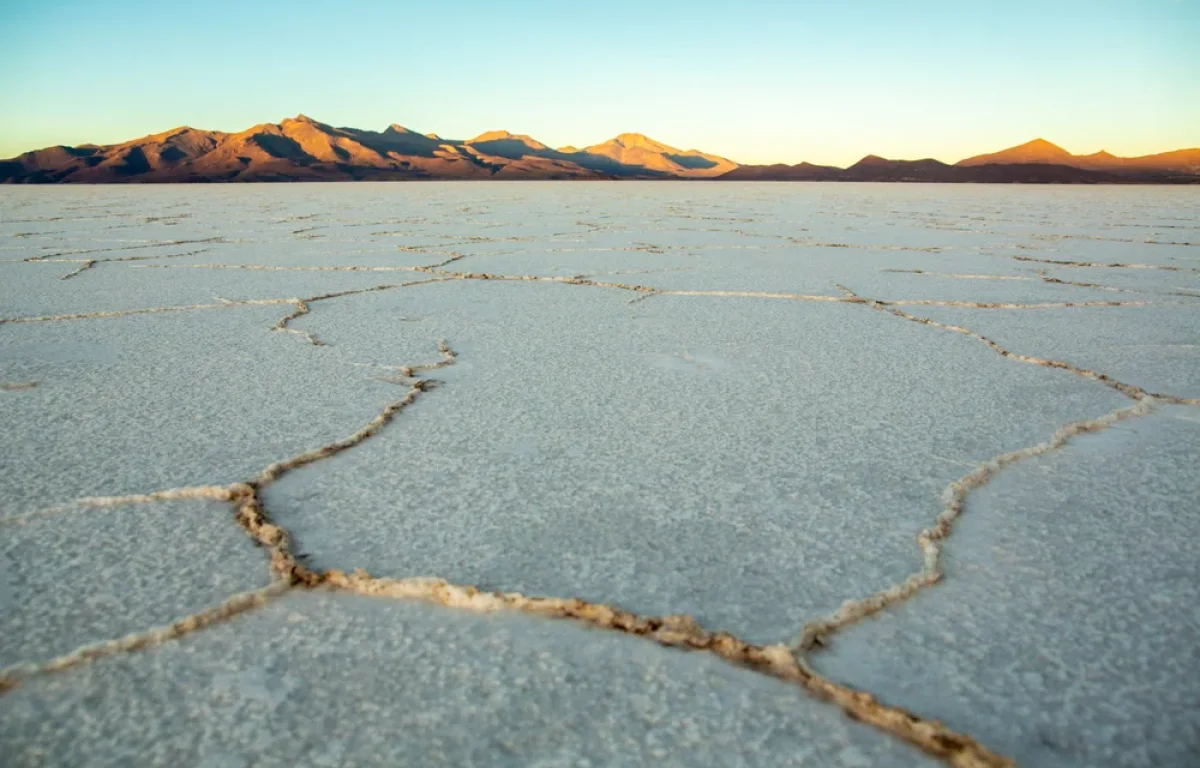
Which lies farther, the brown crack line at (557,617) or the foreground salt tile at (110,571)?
the foreground salt tile at (110,571)

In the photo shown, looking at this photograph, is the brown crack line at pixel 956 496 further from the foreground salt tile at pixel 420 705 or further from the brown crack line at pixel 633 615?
the foreground salt tile at pixel 420 705

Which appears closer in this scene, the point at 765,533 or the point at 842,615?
the point at 842,615

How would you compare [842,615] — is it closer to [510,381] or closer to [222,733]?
[222,733]

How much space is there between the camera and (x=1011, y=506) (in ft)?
3.05

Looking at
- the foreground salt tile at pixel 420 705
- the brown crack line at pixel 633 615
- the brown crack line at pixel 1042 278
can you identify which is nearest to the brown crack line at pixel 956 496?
the brown crack line at pixel 633 615

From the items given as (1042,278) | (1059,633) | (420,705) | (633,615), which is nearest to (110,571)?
(420,705)

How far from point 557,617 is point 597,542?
0.53 ft

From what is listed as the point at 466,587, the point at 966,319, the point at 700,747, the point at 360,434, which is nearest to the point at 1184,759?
the point at 700,747

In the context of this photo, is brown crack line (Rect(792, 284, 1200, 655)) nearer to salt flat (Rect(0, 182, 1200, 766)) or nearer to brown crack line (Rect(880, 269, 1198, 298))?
salt flat (Rect(0, 182, 1200, 766))

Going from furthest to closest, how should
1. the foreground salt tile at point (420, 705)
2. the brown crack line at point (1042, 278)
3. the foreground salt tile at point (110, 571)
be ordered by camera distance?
1. the brown crack line at point (1042, 278)
2. the foreground salt tile at point (110, 571)
3. the foreground salt tile at point (420, 705)

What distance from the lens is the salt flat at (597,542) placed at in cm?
56

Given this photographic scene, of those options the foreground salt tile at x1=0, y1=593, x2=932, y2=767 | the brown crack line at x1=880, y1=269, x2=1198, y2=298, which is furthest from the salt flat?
the brown crack line at x1=880, y1=269, x2=1198, y2=298

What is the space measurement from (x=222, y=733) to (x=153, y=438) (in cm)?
73

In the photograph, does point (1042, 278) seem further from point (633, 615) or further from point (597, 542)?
point (633, 615)
